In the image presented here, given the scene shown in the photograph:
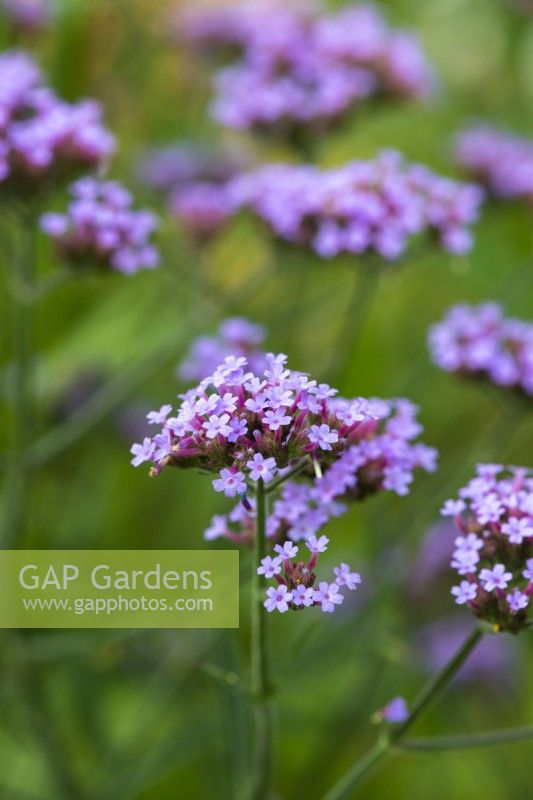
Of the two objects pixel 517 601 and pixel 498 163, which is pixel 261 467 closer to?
pixel 517 601

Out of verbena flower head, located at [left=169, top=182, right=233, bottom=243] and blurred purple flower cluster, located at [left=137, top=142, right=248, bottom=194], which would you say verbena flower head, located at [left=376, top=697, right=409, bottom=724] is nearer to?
verbena flower head, located at [left=169, top=182, right=233, bottom=243]

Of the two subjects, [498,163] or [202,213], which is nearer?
[202,213]

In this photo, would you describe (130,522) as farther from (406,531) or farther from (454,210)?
(454,210)

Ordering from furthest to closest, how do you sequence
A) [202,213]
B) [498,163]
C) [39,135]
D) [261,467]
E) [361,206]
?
1. [498,163]
2. [202,213]
3. [361,206]
4. [39,135]
5. [261,467]

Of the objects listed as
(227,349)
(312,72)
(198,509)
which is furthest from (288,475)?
(312,72)

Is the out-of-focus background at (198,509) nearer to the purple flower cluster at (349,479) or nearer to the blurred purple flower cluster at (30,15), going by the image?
the blurred purple flower cluster at (30,15)

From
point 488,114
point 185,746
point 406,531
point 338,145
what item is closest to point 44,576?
point 185,746
